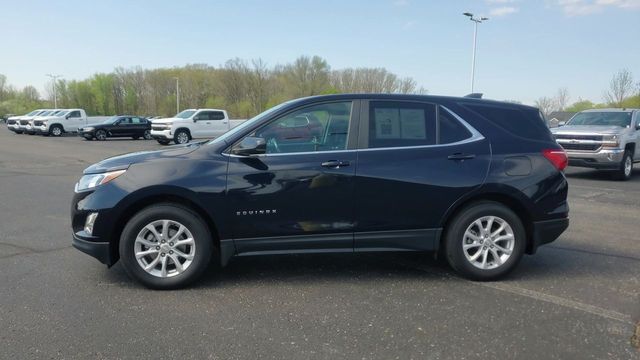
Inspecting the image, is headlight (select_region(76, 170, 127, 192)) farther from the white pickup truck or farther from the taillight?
the white pickup truck

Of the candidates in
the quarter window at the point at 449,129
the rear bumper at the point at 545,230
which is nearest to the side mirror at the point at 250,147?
the quarter window at the point at 449,129

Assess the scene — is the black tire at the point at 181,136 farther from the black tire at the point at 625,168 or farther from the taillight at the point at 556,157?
the taillight at the point at 556,157

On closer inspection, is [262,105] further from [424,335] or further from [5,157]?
[424,335]

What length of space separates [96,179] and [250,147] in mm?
1378

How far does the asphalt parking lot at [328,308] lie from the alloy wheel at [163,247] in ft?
0.69

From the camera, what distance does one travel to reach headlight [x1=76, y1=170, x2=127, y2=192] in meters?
4.47

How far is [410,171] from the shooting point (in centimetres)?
467

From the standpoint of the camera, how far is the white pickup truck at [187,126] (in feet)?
86.8

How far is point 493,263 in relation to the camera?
484 centimetres

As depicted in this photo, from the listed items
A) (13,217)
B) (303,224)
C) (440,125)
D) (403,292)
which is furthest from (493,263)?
(13,217)

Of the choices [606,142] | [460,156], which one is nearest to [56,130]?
[606,142]

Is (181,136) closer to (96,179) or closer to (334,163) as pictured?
(96,179)

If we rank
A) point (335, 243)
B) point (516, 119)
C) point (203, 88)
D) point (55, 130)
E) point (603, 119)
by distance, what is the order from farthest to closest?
point (203, 88) < point (55, 130) < point (603, 119) < point (516, 119) < point (335, 243)

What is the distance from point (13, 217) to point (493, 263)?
6.63 m
